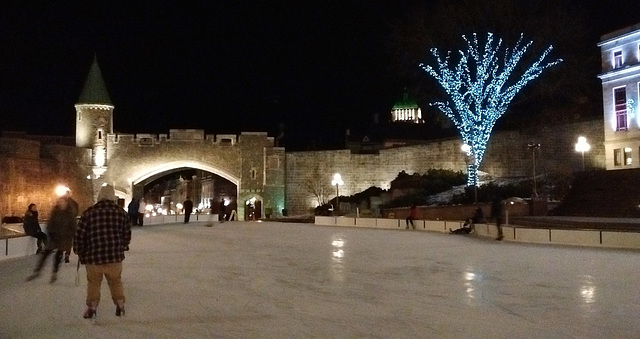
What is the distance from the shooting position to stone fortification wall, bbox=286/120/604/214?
30.4 metres

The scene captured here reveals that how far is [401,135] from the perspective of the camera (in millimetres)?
57969

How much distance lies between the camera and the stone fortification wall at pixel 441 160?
3036 centimetres

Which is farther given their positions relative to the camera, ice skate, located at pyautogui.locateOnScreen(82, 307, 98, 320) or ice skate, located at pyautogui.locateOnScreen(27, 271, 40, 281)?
ice skate, located at pyautogui.locateOnScreen(27, 271, 40, 281)

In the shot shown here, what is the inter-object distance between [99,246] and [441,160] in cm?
3208

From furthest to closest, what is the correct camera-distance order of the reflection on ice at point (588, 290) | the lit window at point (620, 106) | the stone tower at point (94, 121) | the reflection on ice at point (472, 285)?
the stone tower at point (94, 121)
the lit window at point (620, 106)
the reflection on ice at point (472, 285)
the reflection on ice at point (588, 290)

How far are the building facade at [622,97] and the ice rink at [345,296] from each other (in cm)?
1558

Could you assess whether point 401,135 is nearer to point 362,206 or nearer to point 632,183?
point 362,206

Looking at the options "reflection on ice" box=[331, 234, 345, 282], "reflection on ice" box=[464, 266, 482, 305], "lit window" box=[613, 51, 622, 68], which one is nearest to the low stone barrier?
"reflection on ice" box=[331, 234, 345, 282]

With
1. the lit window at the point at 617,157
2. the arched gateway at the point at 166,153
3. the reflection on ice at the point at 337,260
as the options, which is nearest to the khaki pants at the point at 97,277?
the reflection on ice at the point at 337,260

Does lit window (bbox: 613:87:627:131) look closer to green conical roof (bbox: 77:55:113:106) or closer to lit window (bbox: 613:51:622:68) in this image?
lit window (bbox: 613:51:622:68)

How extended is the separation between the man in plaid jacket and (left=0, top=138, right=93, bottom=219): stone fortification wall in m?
27.6

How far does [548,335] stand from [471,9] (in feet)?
95.7

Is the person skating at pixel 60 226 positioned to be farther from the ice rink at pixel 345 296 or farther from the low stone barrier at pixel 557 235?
the low stone barrier at pixel 557 235

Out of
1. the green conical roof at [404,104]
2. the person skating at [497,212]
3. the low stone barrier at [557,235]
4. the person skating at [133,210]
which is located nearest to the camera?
the low stone barrier at [557,235]
